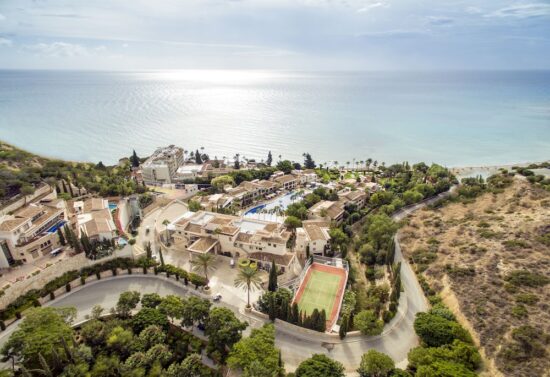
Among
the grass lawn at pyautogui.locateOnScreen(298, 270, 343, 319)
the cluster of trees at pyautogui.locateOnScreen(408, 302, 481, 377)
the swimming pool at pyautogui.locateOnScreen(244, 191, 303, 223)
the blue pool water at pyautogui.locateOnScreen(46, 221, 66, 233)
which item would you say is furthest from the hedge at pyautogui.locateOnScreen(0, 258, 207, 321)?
the cluster of trees at pyautogui.locateOnScreen(408, 302, 481, 377)

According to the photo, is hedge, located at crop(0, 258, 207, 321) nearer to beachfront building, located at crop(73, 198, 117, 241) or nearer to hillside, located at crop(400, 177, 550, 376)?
beachfront building, located at crop(73, 198, 117, 241)

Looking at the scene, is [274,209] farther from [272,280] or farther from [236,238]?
[272,280]

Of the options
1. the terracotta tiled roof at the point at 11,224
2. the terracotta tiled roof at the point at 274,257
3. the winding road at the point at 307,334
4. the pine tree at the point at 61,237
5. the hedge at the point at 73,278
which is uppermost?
the terracotta tiled roof at the point at 11,224


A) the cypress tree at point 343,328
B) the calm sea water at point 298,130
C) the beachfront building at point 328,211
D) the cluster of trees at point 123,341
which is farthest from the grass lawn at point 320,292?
the calm sea water at point 298,130

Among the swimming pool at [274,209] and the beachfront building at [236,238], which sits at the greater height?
the beachfront building at [236,238]

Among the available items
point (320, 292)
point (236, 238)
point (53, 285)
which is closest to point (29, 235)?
point (53, 285)

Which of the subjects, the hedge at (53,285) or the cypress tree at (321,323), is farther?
the hedge at (53,285)

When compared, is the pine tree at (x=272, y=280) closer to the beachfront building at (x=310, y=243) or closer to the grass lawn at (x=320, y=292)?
the grass lawn at (x=320, y=292)

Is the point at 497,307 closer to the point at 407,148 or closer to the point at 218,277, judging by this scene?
the point at 218,277
